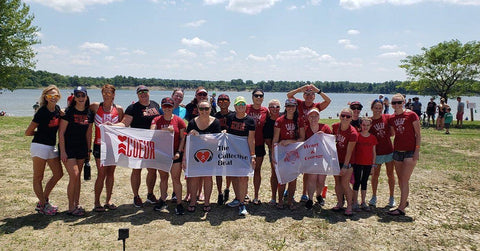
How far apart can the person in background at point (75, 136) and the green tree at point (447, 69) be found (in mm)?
31061

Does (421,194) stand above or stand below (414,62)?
below

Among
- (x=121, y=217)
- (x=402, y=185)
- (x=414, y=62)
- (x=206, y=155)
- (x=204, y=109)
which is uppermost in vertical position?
(x=414, y=62)

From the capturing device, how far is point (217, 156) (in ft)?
20.8

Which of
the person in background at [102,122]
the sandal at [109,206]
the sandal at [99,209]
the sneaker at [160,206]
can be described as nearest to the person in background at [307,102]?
the sneaker at [160,206]

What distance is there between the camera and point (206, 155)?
6.26 meters

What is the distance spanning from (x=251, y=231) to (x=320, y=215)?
5.24 ft

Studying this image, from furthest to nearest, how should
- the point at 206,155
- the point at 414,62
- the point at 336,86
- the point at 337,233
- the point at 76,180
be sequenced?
the point at 336,86, the point at 414,62, the point at 206,155, the point at 76,180, the point at 337,233

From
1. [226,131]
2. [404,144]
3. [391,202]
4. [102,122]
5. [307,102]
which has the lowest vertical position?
[391,202]

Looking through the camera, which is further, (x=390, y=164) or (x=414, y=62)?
(x=414, y=62)

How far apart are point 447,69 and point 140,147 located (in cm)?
3098

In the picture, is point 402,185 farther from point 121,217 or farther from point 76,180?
point 76,180

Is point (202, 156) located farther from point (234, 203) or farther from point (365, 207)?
point (365, 207)

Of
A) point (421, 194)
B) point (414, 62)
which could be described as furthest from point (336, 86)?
point (421, 194)

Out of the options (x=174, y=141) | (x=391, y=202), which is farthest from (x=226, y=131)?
(x=391, y=202)
